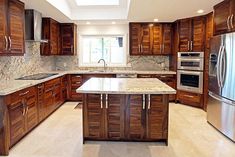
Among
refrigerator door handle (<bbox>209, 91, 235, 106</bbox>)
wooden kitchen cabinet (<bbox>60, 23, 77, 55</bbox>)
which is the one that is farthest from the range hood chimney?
refrigerator door handle (<bbox>209, 91, 235, 106</bbox>)

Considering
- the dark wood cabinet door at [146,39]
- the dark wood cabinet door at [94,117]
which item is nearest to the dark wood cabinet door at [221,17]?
the dark wood cabinet door at [146,39]

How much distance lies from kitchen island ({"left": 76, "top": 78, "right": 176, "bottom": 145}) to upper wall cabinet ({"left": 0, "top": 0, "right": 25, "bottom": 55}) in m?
1.41

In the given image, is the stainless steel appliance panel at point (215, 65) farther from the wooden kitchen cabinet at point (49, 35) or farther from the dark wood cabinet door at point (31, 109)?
the wooden kitchen cabinet at point (49, 35)

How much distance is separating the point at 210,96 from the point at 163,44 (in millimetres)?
2629

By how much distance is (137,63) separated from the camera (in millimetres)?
6934

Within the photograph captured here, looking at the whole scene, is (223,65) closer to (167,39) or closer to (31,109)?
(167,39)

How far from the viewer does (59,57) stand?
6.97m

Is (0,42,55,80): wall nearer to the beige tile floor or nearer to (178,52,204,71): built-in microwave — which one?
the beige tile floor

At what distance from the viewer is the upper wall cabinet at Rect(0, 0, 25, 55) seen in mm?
3387

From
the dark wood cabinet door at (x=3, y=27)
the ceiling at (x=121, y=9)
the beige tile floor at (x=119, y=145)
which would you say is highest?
the ceiling at (x=121, y=9)

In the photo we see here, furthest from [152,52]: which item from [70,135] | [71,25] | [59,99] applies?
[70,135]

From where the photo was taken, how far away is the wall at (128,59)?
22.5 ft

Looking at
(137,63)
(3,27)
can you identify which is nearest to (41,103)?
(3,27)

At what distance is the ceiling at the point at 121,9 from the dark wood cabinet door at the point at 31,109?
1680mm
